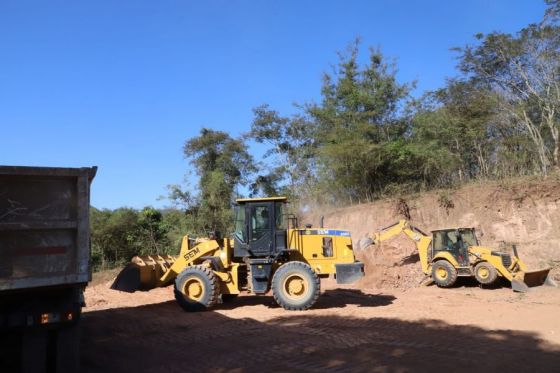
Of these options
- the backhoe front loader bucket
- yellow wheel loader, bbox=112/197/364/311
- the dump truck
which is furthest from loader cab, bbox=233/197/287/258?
the dump truck

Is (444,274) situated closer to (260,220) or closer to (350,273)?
(350,273)

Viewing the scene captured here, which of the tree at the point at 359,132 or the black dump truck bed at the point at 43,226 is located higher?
the tree at the point at 359,132

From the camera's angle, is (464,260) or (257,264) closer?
(257,264)

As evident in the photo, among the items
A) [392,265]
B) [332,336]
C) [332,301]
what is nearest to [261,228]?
[332,301]

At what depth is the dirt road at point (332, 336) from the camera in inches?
231

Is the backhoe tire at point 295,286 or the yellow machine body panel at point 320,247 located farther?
the yellow machine body panel at point 320,247

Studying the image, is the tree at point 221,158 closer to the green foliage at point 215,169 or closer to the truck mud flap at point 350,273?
the green foliage at point 215,169

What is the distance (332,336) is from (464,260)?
8.71 meters

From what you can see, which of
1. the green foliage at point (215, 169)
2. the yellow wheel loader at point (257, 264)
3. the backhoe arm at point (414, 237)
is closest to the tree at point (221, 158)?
the green foliage at point (215, 169)

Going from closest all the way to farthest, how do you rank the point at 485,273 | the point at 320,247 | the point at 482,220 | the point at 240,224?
the point at 240,224 → the point at 320,247 → the point at 485,273 → the point at 482,220

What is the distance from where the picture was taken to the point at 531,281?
43.8 feet

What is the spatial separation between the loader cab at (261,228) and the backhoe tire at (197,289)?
42.3 inches

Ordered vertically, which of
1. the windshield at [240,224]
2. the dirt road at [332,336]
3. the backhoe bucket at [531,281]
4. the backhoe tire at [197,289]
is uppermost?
→ the windshield at [240,224]

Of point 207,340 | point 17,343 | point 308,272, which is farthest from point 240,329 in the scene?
point 17,343
